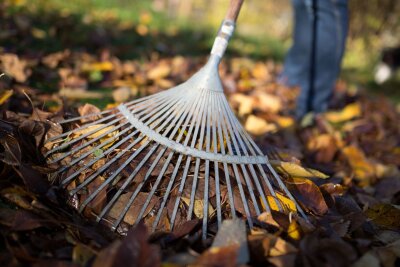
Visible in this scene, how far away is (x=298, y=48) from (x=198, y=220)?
2192 millimetres

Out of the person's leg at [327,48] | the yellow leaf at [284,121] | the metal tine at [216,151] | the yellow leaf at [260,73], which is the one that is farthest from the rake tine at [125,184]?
the yellow leaf at [260,73]

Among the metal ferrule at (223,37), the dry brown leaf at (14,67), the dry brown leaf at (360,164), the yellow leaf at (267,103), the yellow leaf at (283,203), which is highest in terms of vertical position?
the metal ferrule at (223,37)

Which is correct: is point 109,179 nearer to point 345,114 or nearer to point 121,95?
point 121,95

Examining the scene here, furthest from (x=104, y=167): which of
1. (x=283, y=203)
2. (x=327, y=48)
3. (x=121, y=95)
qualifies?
(x=327, y=48)

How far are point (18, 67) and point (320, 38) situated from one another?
207 cm

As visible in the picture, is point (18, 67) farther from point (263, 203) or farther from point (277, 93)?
point (277, 93)

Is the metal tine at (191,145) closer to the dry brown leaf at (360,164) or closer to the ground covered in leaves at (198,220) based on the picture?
the ground covered in leaves at (198,220)

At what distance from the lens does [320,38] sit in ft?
9.04

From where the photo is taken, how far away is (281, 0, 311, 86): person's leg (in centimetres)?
277

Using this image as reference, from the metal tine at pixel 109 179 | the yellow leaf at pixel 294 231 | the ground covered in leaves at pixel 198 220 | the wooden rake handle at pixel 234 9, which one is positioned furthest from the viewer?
the wooden rake handle at pixel 234 9

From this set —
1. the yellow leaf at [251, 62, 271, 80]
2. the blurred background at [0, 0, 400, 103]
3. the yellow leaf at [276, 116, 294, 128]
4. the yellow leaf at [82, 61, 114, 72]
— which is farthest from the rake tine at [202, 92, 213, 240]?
the yellow leaf at [251, 62, 271, 80]

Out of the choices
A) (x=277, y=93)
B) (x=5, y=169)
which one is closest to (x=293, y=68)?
(x=277, y=93)

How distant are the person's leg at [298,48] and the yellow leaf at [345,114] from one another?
1.26 feet

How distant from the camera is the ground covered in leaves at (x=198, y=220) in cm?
96
